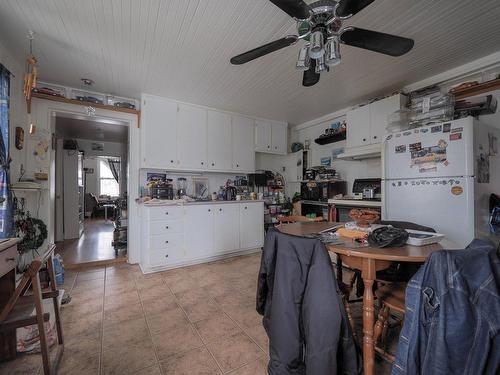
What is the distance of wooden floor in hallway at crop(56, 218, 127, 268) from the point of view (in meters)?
3.22

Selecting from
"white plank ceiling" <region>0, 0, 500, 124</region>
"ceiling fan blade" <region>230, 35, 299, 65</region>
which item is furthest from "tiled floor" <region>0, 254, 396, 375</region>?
"white plank ceiling" <region>0, 0, 500, 124</region>

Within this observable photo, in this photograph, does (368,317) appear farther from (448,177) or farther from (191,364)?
(448,177)

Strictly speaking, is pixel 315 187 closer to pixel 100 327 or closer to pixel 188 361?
pixel 188 361

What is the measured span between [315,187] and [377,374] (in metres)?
2.75

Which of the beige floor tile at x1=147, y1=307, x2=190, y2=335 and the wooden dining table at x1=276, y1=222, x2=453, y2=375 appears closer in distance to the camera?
the wooden dining table at x1=276, y1=222, x2=453, y2=375

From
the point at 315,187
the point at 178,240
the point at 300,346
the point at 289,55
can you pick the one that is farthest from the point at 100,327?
the point at 315,187

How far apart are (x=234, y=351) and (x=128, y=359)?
68 centimetres

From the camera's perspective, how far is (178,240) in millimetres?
3059

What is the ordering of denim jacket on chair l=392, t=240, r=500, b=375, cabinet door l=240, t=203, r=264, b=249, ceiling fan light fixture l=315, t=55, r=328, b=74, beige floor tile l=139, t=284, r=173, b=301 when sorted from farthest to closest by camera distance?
cabinet door l=240, t=203, r=264, b=249 → beige floor tile l=139, t=284, r=173, b=301 → ceiling fan light fixture l=315, t=55, r=328, b=74 → denim jacket on chair l=392, t=240, r=500, b=375

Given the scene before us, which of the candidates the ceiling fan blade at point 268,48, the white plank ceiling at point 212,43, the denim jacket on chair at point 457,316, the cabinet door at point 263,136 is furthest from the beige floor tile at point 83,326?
the cabinet door at point 263,136

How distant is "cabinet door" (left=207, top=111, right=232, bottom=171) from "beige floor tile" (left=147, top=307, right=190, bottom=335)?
7.18 ft

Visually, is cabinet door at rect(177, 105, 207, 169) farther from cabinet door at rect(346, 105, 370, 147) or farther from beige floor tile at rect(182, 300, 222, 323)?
cabinet door at rect(346, 105, 370, 147)

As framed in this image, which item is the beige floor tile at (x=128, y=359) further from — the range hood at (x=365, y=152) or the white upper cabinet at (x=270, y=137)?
the white upper cabinet at (x=270, y=137)

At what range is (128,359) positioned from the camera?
143cm
